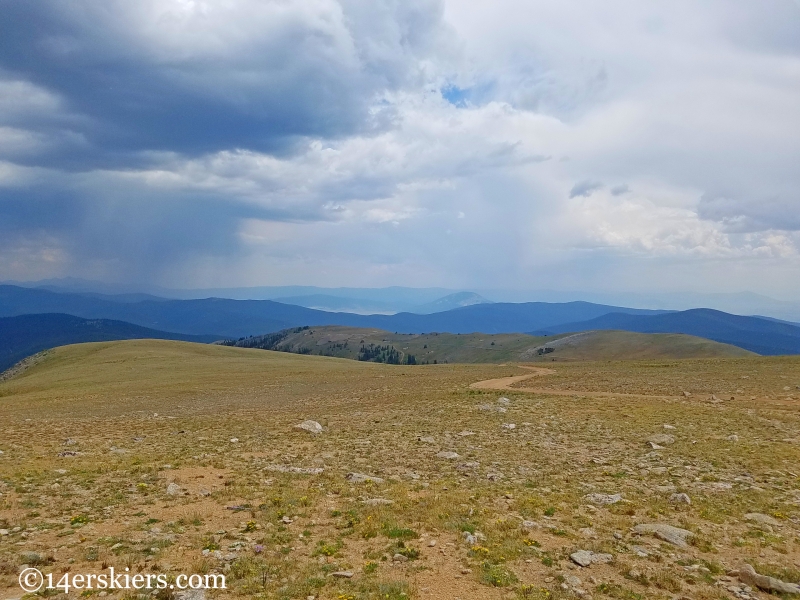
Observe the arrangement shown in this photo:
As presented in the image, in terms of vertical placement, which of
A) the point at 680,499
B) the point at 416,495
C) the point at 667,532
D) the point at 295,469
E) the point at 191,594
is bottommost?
the point at 295,469

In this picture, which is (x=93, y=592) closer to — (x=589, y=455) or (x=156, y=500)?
(x=156, y=500)

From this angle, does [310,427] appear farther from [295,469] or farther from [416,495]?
[416,495]

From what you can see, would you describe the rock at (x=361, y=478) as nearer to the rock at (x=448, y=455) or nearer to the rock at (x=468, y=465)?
the rock at (x=468, y=465)

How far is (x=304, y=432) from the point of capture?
2828 cm

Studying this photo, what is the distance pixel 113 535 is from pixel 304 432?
15932 millimetres

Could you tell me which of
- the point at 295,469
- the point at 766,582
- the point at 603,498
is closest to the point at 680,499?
the point at 603,498

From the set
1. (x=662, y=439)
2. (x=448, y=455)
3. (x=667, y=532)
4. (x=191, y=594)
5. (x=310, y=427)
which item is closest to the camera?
(x=191, y=594)

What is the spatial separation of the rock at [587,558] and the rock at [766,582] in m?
2.88

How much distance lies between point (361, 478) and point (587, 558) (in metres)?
9.55

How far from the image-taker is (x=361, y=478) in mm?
18812

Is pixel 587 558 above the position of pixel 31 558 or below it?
below

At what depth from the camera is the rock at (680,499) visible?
633 inches

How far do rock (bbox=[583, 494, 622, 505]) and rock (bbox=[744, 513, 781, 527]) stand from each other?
3.72 m

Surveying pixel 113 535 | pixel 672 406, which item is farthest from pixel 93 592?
pixel 672 406
